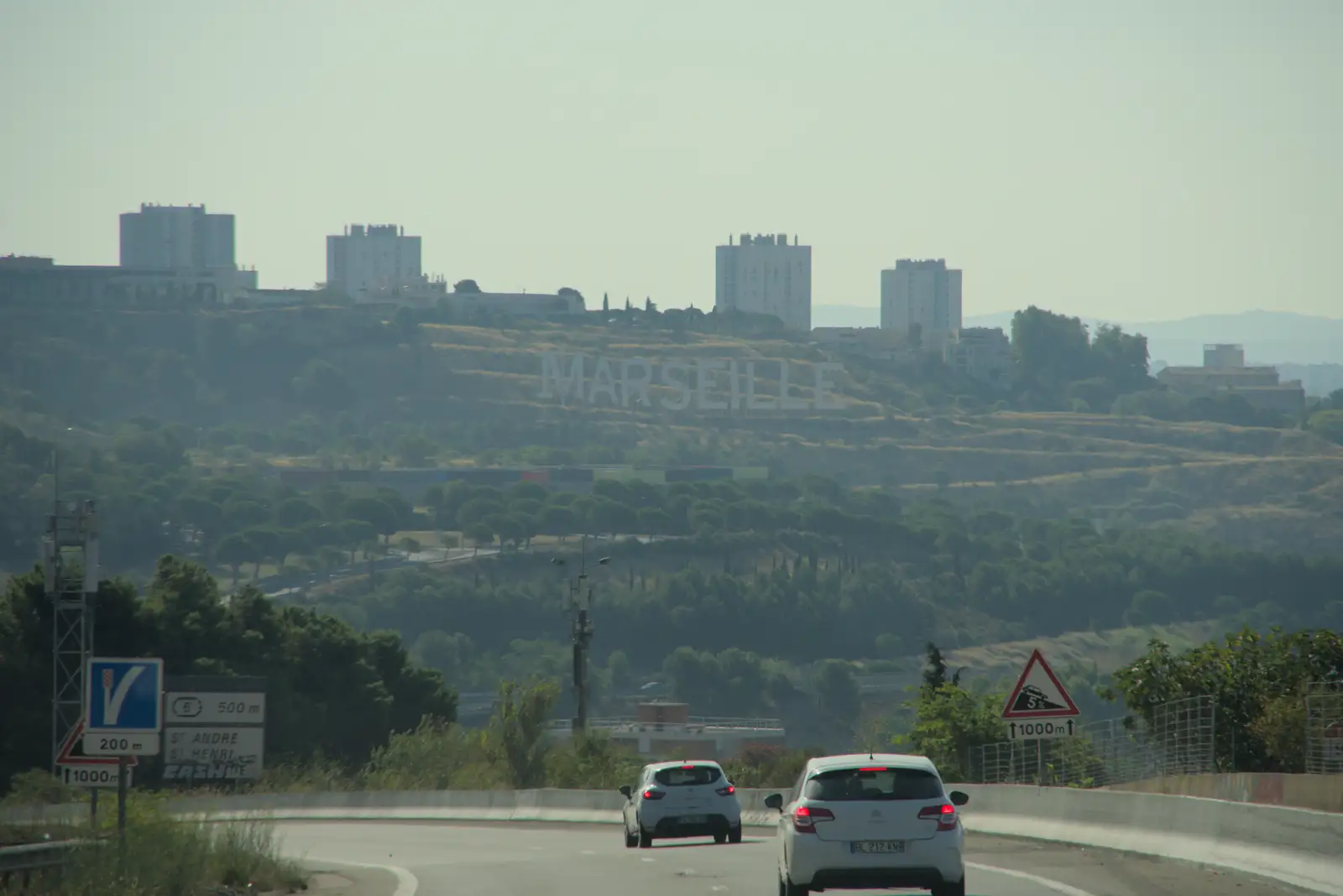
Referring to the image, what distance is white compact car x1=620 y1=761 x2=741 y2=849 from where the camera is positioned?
26719 mm

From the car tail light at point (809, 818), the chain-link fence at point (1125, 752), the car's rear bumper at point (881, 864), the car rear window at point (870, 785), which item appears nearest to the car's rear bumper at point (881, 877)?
the car's rear bumper at point (881, 864)

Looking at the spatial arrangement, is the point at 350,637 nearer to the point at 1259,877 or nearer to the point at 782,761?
the point at 782,761

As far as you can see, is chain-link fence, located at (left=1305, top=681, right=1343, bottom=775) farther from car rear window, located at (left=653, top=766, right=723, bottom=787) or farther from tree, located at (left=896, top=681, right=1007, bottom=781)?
tree, located at (left=896, top=681, right=1007, bottom=781)

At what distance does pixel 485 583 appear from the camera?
17925 centimetres

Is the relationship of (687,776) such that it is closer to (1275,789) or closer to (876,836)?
(1275,789)

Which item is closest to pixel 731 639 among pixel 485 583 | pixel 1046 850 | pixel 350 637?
pixel 485 583

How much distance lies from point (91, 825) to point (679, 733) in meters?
93.2

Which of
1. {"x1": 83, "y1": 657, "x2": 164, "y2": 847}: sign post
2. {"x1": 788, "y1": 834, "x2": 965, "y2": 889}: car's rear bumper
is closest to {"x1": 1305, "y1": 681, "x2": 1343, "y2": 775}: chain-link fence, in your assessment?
{"x1": 788, "y1": 834, "x2": 965, "y2": 889}: car's rear bumper

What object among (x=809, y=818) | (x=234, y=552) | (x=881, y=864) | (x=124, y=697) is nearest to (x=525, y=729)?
(x=124, y=697)

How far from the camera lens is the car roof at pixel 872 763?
16000mm

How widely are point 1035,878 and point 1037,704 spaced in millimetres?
5520

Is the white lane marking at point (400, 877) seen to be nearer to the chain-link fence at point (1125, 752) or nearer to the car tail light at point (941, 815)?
the car tail light at point (941, 815)

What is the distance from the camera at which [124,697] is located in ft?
57.2

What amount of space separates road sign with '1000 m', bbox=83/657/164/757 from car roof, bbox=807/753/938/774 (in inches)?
216
